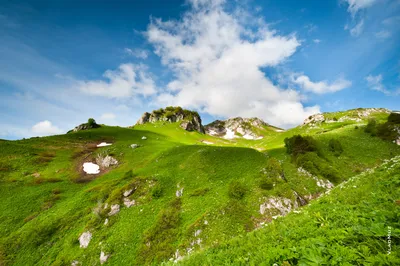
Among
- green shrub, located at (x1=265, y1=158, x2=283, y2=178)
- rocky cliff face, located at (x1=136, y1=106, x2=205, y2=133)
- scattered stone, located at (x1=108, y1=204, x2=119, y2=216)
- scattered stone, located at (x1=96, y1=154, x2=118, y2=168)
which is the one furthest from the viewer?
rocky cliff face, located at (x1=136, y1=106, x2=205, y2=133)

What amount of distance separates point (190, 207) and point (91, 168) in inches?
1753

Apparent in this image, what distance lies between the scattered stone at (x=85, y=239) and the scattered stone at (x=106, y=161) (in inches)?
1400

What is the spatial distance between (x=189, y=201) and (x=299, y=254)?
70.3ft

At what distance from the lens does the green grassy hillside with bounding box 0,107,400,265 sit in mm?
9898

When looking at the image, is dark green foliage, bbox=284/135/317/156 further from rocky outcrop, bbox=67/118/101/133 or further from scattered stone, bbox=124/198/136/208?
rocky outcrop, bbox=67/118/101/133

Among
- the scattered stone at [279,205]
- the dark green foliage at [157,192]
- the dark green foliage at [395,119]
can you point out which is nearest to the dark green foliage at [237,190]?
the scattered stone at [279,205]

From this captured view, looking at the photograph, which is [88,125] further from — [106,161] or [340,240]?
[340,240]

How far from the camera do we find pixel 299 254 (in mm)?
5680

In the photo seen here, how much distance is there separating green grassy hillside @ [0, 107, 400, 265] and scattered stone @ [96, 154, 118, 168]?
8828mm

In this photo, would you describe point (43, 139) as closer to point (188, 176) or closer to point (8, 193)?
point (8, 193)

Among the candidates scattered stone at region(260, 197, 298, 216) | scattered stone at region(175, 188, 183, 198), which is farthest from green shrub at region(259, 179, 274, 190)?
scattered stone at region(175, 188, 183, 198)

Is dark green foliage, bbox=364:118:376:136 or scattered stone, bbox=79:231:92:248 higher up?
dark green foliage, bbox=364:118:376:136

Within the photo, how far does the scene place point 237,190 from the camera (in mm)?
24266

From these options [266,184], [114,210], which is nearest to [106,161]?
[114,210]
